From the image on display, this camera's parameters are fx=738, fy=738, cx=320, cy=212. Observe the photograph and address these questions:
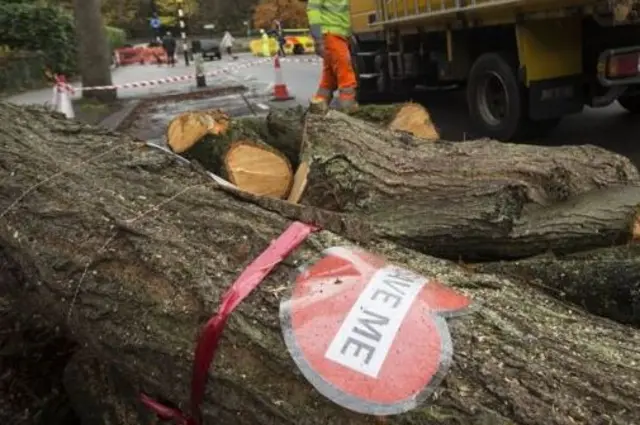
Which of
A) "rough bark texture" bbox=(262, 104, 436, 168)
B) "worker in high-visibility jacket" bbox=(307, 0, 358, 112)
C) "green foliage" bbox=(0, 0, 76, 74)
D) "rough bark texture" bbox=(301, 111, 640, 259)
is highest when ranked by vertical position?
"green foliage" bbox=(0, 0, 76, 74)

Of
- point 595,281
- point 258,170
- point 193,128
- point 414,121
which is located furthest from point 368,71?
point 595,281

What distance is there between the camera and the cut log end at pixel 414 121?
5125mm

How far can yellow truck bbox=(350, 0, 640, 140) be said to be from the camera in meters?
5.85

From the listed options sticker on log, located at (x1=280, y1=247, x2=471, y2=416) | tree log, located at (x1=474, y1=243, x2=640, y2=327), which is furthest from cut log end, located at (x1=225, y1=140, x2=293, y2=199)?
sticker on log, located at (x1=280, y1=247, x2=471, y2=416)

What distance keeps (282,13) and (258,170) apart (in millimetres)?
53210

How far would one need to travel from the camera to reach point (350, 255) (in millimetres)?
2307

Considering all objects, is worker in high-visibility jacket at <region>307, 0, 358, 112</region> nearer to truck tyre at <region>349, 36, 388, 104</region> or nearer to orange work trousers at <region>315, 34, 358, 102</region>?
orange work trousers at <region>315, 34, 358, 102</region>

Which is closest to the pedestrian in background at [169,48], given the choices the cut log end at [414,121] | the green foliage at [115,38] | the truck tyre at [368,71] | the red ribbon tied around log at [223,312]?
the green foliage at [115,38]

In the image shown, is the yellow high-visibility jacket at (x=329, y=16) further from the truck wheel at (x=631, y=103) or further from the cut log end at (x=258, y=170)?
the cut log end at (x=258, y=170)

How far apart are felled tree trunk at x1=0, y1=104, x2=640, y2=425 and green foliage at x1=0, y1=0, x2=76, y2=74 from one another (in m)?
19.6

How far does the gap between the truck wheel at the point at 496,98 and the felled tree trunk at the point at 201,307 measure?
176 inches

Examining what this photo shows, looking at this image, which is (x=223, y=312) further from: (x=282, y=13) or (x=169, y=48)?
(x=282, y=13)

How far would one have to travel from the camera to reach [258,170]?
4.29 metres

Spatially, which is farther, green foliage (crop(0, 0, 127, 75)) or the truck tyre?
green foliage (crop(0, 0, 127, 75))
